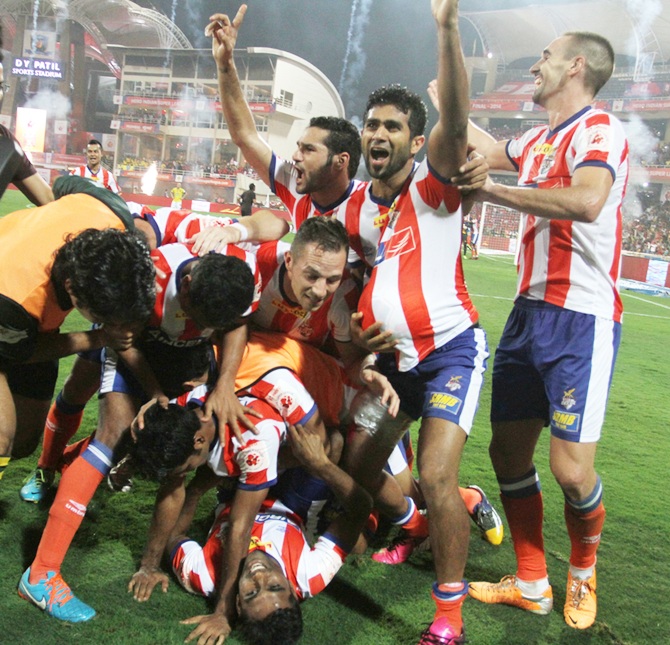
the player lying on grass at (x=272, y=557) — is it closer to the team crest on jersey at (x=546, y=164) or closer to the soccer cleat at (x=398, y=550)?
the soccer cleat at (x=398, y=550)

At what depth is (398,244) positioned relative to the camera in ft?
10.0

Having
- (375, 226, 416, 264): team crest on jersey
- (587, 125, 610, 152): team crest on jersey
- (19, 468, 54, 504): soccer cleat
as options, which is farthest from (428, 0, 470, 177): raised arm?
(19, 468, 54, 504): soccer cleat

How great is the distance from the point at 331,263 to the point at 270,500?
1250mm

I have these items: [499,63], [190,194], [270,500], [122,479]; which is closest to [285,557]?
[270,500]

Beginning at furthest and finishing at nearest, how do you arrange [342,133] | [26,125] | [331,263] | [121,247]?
[26,125], [342,133], [331,263], [121,247]

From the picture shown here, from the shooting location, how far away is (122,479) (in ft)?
11.2

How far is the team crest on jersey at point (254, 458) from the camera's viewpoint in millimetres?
2922

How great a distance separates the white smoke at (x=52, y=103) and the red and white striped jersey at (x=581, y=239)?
183ft

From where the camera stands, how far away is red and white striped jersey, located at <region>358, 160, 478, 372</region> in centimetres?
300

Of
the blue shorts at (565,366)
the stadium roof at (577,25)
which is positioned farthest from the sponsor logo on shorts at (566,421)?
the stadium roof at (577,25)

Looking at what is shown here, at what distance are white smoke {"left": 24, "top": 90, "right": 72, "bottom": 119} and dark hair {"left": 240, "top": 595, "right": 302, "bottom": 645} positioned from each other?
56097 millimetres

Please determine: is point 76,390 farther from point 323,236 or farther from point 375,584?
point 375,584

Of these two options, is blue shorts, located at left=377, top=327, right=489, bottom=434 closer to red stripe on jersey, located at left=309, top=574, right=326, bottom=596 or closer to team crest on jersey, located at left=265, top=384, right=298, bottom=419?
team crest on jersey, located at left=265, top=384, right=298, bottom=419

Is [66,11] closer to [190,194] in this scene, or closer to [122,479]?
[190,194]
